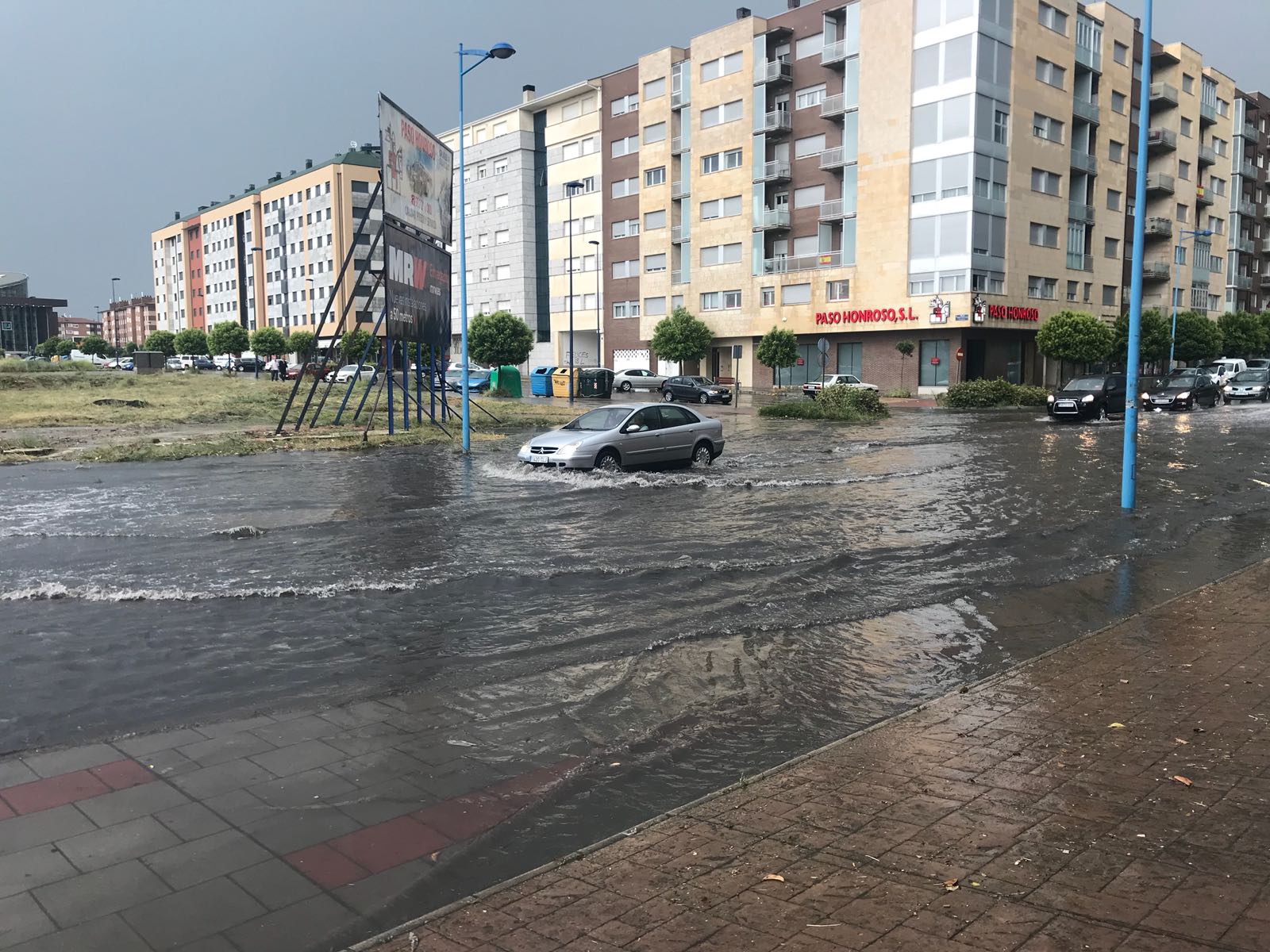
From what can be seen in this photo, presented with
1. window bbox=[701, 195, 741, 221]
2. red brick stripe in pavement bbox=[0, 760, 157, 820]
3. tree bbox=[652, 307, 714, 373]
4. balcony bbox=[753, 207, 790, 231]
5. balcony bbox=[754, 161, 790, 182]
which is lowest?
red brick stripe in pavement bbox=[0, 760, 157, 820]

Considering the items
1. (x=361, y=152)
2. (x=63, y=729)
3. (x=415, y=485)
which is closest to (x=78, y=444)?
(x=415, y=485)

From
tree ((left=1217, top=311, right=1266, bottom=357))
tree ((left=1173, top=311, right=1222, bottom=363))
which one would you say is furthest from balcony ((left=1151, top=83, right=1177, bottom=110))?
tree ((left=1217, top=311, right=1266, bottom=357))

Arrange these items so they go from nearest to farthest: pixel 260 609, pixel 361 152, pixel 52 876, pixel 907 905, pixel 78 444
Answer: pixel 907 905, pixel 52 876, pixel 260 609, pixel 78 444, pixel 361 152

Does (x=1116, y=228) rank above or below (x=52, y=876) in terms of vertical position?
above

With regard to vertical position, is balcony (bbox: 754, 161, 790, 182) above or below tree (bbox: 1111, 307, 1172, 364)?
above

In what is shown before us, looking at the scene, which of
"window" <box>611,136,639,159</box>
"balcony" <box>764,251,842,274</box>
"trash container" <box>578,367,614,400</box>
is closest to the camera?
"trash container" <box>578,367,614,400</box>

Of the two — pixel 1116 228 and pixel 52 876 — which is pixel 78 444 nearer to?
pixel 52 876

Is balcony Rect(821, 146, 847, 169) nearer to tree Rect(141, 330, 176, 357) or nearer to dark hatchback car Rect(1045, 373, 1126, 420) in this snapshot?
dark hatchback car Rect(1045, 373, 1126, 420)

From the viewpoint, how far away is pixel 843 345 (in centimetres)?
6059

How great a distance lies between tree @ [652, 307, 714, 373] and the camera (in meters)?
66.5

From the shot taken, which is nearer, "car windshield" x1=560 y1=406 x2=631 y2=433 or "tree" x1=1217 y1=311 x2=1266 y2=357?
"car windshield" x1=560 y1=406 x2=631 y2=433

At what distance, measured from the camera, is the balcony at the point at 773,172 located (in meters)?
62.4

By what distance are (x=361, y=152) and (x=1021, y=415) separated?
85.8 meters

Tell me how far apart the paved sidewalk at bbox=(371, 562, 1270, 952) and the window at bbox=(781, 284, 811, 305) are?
190 ft
